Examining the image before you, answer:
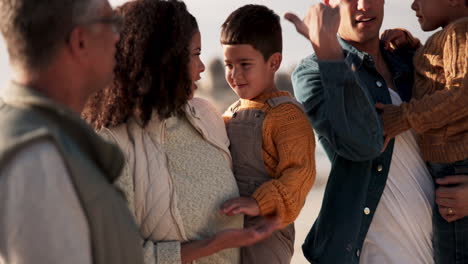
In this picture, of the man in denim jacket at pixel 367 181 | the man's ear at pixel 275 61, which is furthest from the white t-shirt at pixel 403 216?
the man's ear at pixel 275 61

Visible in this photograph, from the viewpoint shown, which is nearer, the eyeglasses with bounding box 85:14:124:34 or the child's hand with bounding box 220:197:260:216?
the eyeglasses with bounding box 85:14:124:34

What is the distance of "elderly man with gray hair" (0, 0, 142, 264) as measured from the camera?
67.6 inches

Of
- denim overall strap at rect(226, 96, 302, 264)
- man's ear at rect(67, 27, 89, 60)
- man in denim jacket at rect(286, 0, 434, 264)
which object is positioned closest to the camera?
man's ear at rect(67, 27, 89, 60)

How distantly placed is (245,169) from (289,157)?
19 cm

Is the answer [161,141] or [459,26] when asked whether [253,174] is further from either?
[459,26]

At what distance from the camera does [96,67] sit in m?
1.94

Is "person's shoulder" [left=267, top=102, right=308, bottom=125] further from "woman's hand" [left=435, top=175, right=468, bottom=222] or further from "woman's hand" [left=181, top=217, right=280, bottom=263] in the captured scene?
"woman's hand" [left=435, top=175, right=468, bottom=222]

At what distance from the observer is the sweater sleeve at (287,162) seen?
9.80 ft

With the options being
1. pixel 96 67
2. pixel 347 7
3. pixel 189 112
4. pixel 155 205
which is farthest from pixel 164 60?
pixel 347 7

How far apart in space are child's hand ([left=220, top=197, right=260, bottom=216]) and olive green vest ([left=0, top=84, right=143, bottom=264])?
3.17 ft

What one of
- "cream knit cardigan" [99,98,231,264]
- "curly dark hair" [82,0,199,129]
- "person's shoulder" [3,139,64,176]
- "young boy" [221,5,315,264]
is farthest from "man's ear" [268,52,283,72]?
"person's shoulder" [3,139,64,176]

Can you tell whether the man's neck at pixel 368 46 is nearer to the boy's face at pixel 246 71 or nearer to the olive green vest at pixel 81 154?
the boy's face at pixel 246 71

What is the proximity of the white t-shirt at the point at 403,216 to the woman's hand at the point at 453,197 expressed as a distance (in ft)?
0.30

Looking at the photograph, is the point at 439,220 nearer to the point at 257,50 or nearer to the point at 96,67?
the point at 257,50
